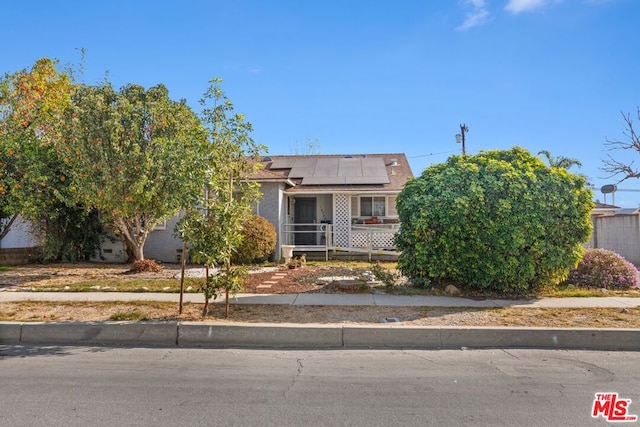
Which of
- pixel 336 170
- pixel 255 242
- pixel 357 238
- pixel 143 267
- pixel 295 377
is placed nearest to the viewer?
pixel 295 377

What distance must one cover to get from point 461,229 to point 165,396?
634 cm

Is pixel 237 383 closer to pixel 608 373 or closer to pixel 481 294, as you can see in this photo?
pixel 608 373

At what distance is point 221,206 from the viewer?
6.51 meters

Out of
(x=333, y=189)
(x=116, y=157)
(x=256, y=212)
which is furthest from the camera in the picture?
(x=333, y=189)

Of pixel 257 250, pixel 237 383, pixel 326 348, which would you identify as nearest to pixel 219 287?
pixel 326 348

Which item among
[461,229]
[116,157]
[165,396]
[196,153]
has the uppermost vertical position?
[116,157]

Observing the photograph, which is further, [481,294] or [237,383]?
[481,294]

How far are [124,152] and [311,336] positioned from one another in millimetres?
7639

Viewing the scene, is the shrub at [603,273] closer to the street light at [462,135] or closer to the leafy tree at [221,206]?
the leafy tree at [221,206]

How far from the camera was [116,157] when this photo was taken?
36.0 feet

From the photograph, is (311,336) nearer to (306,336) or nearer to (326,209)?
(306,336)

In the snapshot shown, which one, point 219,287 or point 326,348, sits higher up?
point 219,287

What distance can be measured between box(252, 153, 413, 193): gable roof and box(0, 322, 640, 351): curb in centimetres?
976

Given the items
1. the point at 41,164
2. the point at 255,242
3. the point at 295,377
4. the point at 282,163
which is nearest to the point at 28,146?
the point at 41,164
